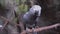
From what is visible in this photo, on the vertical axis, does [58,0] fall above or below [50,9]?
above

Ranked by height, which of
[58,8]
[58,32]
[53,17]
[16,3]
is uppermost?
[16,3]

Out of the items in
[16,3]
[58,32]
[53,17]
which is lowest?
[58,32]

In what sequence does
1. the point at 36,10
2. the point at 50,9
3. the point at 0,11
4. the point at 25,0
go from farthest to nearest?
the point at 50,9 < the point at 0,11 < the point at 25,0 < the point at 36,10

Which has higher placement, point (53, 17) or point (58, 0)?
point (58, 0)

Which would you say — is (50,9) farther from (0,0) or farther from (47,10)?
(0,0)

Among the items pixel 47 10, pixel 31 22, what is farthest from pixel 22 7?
pixel 47 10

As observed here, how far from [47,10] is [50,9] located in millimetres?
54

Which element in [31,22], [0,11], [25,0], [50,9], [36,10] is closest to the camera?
[36,10]

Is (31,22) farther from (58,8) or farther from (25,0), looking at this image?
(58,8)

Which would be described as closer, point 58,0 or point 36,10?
point 36,10

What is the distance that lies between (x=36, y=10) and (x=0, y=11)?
86cm

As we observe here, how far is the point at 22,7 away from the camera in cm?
164

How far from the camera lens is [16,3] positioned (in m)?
1.66

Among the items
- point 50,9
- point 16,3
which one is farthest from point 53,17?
point 16,3
